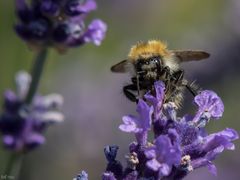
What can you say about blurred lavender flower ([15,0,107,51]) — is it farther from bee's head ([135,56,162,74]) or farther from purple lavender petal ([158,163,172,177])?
purple lavender petal ([158,163,172,177])

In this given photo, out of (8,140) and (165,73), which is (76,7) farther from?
(165,73)

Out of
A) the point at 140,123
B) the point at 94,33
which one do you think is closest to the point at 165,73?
the point at 140,123

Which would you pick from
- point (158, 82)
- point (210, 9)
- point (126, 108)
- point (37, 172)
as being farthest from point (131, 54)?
point (210, 9)

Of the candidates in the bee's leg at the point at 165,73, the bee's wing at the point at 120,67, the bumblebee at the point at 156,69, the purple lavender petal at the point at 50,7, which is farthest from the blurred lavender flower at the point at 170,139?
the purple lavender petal at the point at 50,7

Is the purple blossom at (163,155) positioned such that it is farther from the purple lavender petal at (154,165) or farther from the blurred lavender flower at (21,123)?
the blurred lavender flower at (21,123)

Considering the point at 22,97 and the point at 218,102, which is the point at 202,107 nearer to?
the point at 218,102
